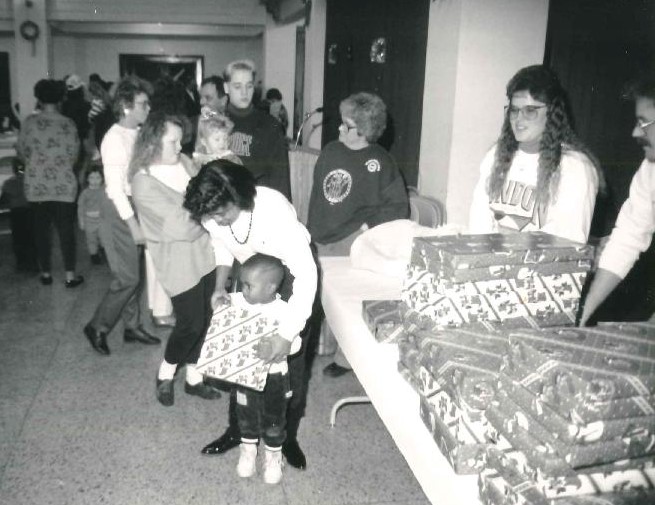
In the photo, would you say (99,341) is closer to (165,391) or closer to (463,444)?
(165,391)

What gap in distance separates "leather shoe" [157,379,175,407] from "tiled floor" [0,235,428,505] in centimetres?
6

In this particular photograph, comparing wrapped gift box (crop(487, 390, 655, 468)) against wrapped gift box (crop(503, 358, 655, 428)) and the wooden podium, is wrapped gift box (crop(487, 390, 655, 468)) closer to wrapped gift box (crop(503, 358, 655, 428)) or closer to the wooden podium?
wrapped gift box (crop(503, 358, 655, 428))

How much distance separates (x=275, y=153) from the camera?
341 centimetres

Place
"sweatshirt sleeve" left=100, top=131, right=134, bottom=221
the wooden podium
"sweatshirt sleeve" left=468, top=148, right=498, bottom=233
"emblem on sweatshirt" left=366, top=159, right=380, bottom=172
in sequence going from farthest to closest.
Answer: the wooden podium < "sweatshirt sleeve" left=100, top=131, right=134, bottom=221 < "emblem on sweatshirt" left=366, top=159, right=380, bottom=172 < "sweatshirt sleeve" left=468, top=148, right=498, bottom=233

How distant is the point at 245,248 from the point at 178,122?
37.7 inches

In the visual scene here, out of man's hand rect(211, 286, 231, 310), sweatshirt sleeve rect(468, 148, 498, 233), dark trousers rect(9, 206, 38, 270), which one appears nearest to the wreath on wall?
dark trousers rect(9, 206, 38, 270)

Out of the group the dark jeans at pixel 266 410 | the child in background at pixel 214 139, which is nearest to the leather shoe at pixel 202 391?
the dark jeans at pixel 266 410

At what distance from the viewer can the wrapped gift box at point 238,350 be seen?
2016 millimetres

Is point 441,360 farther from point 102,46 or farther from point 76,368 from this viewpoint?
point 102,46

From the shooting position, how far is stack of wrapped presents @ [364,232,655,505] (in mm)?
985

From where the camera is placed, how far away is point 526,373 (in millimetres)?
1073

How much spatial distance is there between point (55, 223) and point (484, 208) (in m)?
3.50

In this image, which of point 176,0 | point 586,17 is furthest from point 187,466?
point 176,0

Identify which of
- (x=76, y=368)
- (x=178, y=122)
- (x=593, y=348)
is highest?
(x=178, y=122)
